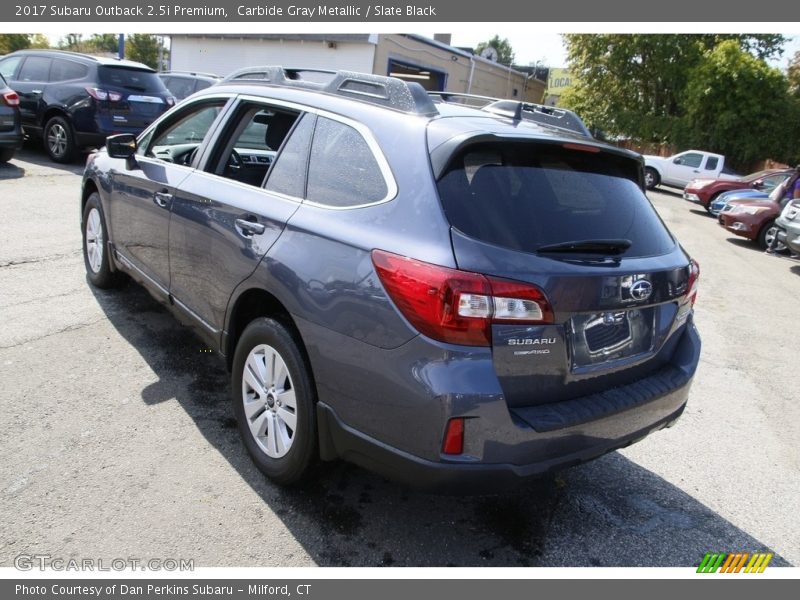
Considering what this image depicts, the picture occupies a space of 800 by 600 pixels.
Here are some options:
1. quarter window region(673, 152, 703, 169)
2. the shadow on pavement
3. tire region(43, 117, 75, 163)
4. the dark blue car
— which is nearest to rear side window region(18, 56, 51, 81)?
the dark blue car

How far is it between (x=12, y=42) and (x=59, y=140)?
3716 cm

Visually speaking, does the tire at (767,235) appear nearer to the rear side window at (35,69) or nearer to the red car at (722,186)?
the red car at (722,186)

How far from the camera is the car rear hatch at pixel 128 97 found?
1065 cm

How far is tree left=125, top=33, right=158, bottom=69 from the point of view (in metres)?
50.3

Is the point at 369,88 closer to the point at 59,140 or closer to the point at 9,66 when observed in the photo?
the point at 59,140

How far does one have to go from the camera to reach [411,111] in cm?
277

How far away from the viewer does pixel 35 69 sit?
11.4 meters

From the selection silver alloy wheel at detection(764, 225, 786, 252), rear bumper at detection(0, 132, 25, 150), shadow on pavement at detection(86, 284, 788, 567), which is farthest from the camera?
silver alloy wheel at detection(764, 225, 786, 252)

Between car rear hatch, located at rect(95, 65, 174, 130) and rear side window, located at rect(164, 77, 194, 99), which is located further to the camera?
rear side window, located at rect(164, 77, 194, 99)

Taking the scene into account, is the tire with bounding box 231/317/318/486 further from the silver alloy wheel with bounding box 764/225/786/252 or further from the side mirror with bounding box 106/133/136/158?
the silver alloy wheel with bounding box 764/225/786/252

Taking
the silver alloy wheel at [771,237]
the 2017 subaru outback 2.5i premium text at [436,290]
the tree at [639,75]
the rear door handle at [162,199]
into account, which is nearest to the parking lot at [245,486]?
the 2017 subaru outback 2.5i premium text at [436,290]

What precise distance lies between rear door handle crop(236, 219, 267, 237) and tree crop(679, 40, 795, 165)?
31.7 meters

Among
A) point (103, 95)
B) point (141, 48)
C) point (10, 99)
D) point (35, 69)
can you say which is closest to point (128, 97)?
point (103, 95)

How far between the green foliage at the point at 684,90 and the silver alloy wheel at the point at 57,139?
1065 inches
